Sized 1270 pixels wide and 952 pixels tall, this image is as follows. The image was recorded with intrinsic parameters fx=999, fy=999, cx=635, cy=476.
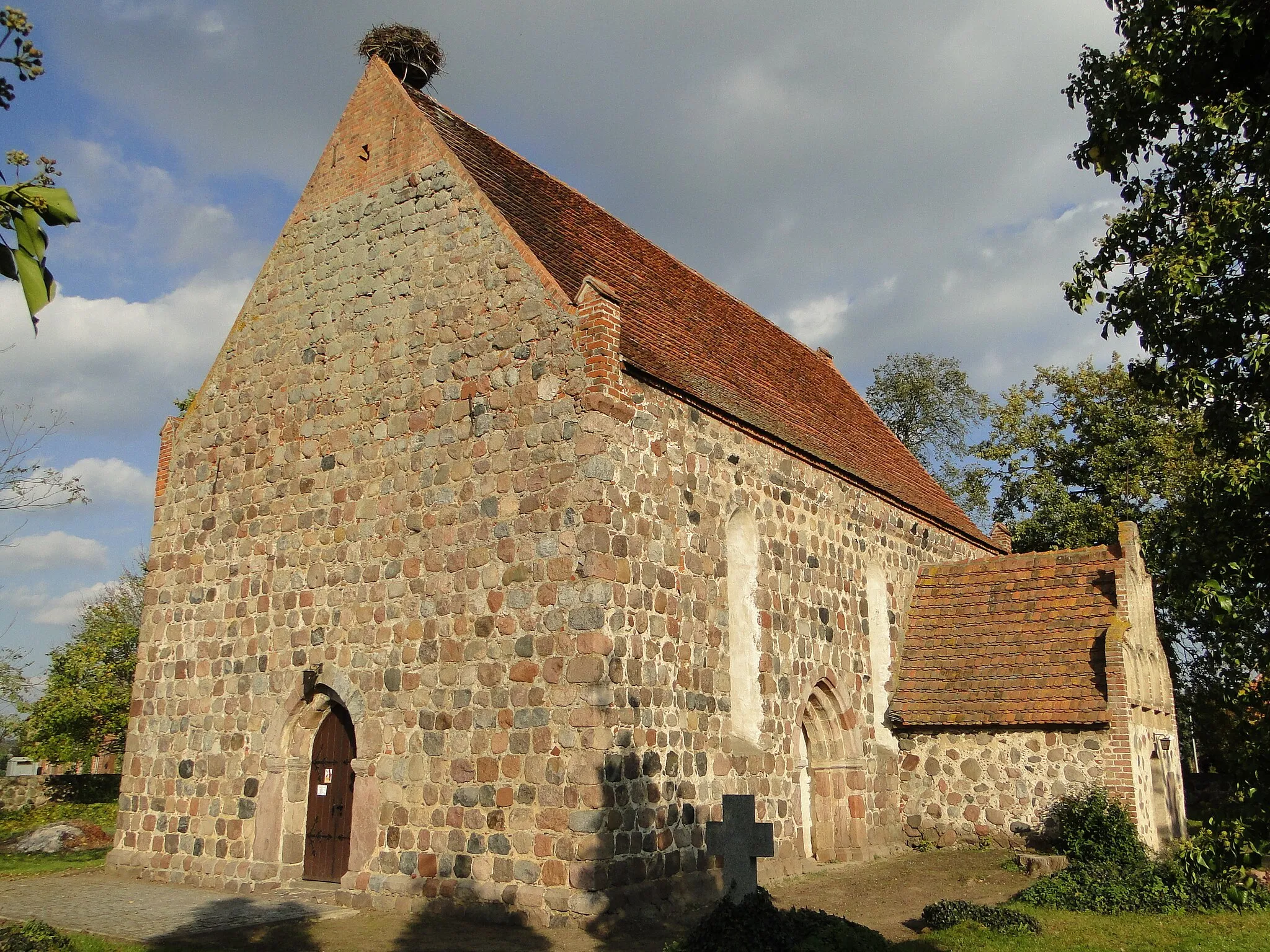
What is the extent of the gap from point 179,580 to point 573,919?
28.4 ft

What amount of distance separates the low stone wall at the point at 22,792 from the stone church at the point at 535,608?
511 inches

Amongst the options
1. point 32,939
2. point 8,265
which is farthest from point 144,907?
point 8,265

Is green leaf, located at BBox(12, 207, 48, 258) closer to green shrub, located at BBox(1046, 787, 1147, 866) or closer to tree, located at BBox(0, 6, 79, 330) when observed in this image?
tree, located at BBox(0, 6, 79, 330)

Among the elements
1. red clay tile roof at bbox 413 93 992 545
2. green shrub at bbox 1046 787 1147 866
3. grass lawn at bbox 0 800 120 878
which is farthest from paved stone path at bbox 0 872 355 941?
green shrub at bbox 1046 787 1147 866

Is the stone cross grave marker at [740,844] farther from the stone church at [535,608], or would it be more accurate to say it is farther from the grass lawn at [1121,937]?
the stone church at [535,608]

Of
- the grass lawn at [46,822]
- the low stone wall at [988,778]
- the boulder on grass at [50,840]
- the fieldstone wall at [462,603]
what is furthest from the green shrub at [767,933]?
the boulder on grass at [50,840]

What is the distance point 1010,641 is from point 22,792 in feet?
78.2

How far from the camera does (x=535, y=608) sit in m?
11.2

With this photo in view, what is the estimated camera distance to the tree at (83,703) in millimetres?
28172

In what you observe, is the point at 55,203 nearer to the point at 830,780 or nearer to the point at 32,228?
the point at 32,228

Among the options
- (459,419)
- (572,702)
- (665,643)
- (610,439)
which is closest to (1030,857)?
(665,643)

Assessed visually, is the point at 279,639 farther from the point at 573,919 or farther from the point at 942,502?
the point at 942,502

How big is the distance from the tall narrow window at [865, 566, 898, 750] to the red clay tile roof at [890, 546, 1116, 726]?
14.0 inches

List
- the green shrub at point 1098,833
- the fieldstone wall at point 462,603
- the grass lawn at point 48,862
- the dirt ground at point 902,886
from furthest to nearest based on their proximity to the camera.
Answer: the grass lawn at point 48,862 → the green shrub at point 1098,833 → the dirt ground at point 902,886 → the fieldstone wall at point 462,603
